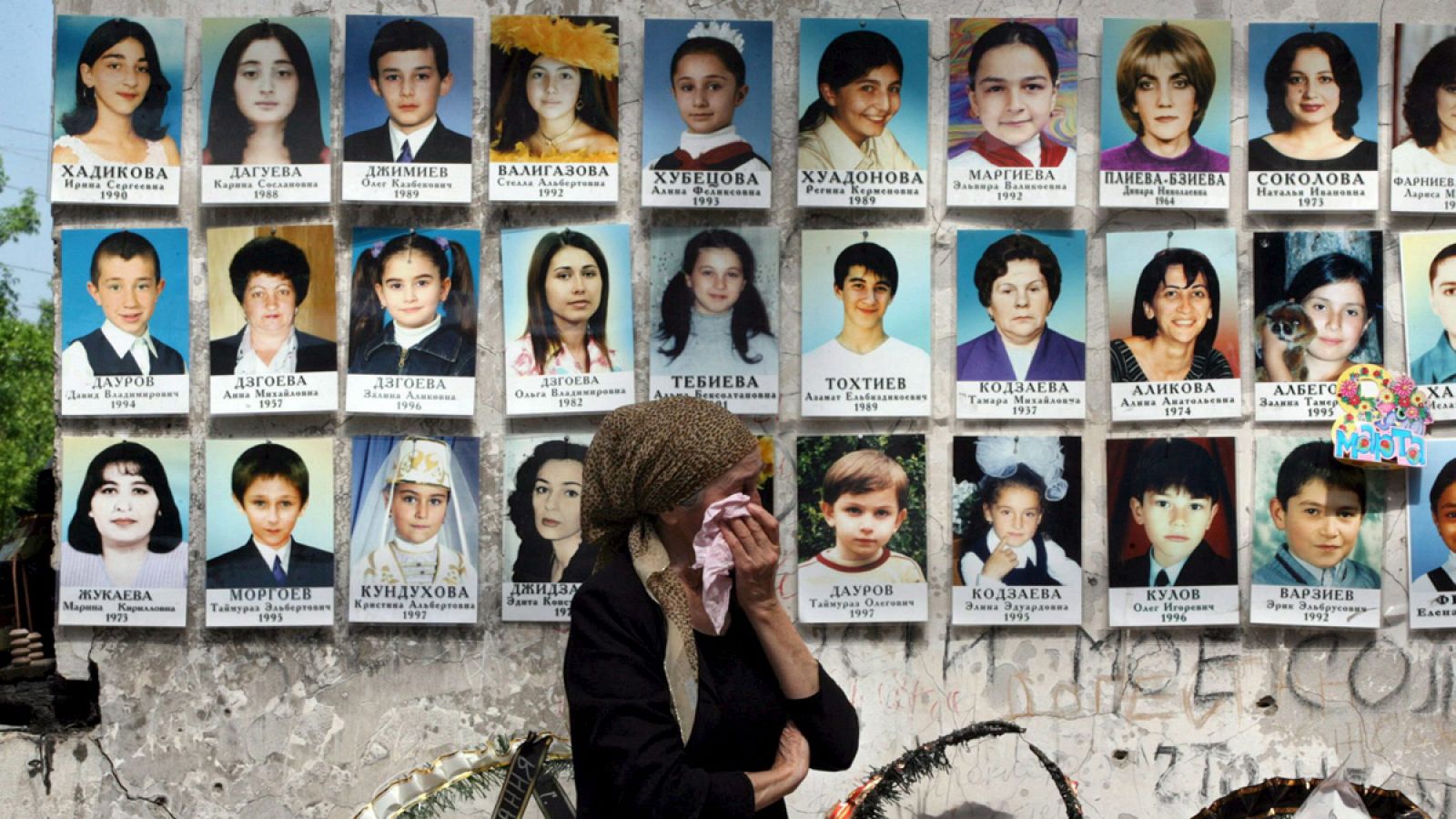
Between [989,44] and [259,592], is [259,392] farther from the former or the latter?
[989,44]

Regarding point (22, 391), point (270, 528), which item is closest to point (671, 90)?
point (270, 528)

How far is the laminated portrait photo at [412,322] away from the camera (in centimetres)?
305

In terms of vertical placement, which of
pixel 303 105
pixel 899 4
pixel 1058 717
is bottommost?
pixel 1058 717

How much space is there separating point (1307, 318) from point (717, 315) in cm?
134

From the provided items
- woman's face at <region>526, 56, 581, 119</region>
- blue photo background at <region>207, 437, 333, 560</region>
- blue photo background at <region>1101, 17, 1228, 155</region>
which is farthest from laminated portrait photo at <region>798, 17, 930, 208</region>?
blue photo background at <region>207, 437, 333, 560</region>

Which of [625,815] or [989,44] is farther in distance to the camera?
[989,44]

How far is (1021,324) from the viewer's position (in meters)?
3.08

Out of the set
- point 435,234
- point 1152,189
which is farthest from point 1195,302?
point 435,234

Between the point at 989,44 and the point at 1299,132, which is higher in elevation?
the point at 989,44

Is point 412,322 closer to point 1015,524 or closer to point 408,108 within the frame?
point 408,108

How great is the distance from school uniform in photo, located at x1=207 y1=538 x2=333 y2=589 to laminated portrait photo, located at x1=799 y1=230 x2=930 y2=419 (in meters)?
1.15

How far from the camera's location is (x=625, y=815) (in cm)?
177

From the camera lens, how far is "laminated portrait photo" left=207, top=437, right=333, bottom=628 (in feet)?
10.0

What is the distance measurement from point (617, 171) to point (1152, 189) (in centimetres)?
121
